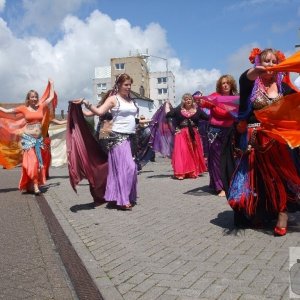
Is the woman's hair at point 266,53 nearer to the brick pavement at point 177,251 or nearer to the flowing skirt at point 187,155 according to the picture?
the brick pavement at point 177,251

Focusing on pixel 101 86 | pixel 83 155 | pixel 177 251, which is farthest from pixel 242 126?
pixel 101 86

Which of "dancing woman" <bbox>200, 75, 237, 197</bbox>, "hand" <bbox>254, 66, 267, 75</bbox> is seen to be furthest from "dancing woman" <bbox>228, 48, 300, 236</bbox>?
"dancing woman" <bbox>200, 75, 237, 197</bbox>

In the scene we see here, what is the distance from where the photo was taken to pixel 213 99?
25.2 ft

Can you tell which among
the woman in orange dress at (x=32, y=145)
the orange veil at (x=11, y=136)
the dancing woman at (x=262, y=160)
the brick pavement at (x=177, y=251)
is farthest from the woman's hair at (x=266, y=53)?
the orange veil at (x=11, y=136)

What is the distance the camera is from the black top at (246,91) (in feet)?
17.3

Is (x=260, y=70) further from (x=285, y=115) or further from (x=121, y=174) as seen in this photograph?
(x=121, y=174)

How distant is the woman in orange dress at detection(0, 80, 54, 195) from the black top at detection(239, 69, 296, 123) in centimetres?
556

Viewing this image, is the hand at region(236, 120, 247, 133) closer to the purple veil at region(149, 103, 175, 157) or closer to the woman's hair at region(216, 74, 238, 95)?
Answer: the woman's hair at region(216, 74, 238, 95)

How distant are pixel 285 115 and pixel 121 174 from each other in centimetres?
317

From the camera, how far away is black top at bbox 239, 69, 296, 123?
17.3 feet

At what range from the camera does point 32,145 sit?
9945 mm

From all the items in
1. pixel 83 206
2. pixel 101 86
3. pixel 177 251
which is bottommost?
pixel 83 206

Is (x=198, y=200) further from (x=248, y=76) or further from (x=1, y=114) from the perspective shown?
(x=1, y=114)

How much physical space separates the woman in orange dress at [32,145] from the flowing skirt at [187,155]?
11.2 feet
